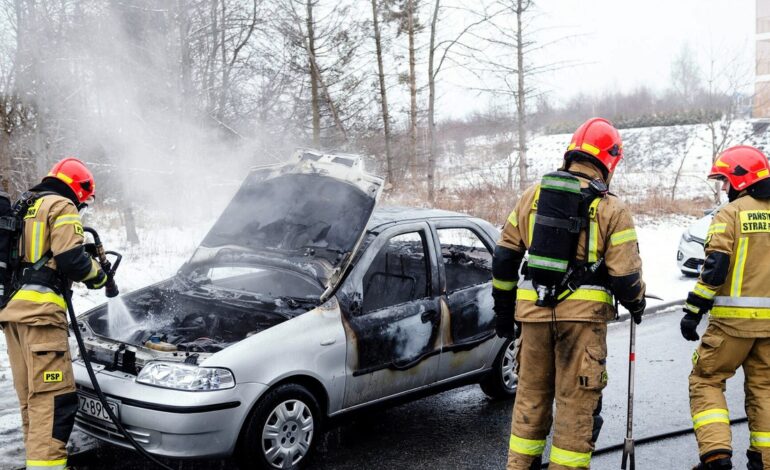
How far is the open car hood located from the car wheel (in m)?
1.65

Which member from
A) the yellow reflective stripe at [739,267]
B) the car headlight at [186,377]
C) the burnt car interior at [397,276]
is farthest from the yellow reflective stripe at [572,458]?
the car headlight at [186,377]

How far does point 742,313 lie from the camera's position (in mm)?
3746

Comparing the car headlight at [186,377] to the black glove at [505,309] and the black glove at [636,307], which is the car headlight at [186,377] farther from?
the black glove at [636,307]

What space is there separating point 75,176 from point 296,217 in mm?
1617

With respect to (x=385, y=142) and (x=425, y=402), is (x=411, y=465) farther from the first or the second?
(x=385, y=142)

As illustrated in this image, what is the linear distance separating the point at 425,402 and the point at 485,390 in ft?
1.68

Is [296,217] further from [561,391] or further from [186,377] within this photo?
[561,391]

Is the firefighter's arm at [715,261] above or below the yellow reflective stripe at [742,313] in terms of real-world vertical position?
above

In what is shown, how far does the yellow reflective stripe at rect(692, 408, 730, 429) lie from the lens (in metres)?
3.72

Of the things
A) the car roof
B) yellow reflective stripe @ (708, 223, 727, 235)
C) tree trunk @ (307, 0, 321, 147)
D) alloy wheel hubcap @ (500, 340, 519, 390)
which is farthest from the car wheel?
tree trunk @ (307, 0, 321, 147)

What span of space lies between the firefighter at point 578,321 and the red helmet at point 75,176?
8.62ft

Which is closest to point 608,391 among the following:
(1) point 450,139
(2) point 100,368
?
(2) point 100,368

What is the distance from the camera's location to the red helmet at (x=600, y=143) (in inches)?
138

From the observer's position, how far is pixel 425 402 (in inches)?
215
